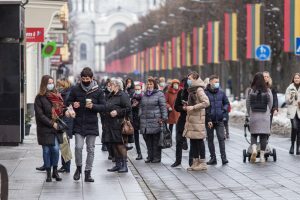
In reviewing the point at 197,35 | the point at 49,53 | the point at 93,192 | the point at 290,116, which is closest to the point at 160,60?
the point at 197,35

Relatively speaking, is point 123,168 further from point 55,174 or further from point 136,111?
point 136,111

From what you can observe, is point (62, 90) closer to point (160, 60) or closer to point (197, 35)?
point (197, 35)

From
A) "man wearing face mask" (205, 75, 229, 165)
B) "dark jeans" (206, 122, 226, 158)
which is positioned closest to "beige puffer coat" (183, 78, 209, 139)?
"man wearing face mask" (205, 75, 229, 165)

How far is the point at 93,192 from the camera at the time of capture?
1645 centimetres

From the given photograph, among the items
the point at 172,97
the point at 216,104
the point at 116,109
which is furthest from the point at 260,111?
the point at 172,97

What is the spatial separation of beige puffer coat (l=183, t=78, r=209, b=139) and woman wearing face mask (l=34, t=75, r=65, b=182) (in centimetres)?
309

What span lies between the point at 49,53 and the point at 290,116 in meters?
18.3

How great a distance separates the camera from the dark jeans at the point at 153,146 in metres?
22.3

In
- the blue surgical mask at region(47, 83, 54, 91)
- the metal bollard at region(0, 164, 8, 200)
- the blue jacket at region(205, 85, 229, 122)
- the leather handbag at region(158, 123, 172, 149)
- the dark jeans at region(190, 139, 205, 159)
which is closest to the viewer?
the metal bollard at region(0, 164, 8, 200)

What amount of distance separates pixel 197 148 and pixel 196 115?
26.9 inches

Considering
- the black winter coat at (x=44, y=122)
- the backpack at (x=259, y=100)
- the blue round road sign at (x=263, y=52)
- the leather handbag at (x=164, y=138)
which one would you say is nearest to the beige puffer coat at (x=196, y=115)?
the backpack at (x=259, y=100)

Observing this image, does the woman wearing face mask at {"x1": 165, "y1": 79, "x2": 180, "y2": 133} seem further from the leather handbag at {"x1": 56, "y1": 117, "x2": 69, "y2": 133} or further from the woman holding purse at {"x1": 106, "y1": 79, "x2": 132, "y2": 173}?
the leather handbag at {"x1": 56, "y1": 117, "x2": 69, "y2": 133}

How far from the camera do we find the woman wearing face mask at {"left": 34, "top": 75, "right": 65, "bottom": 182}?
17688mm

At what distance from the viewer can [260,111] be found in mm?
21453
